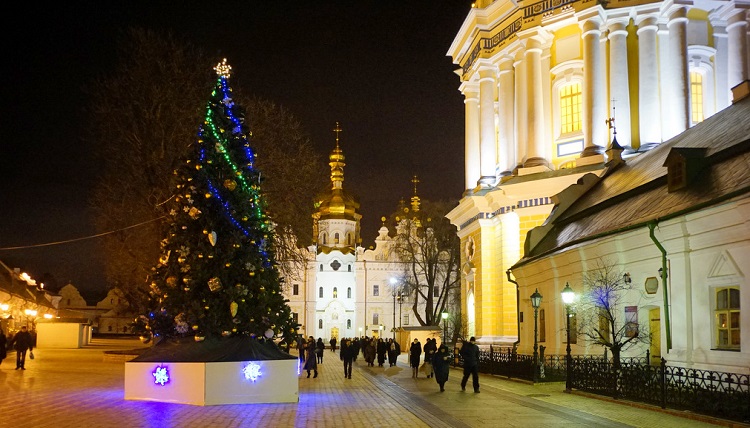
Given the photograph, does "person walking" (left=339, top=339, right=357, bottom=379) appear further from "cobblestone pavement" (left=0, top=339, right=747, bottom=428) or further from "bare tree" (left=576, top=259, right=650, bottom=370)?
"bare tree" (left=576, top=259, right=650, bottom=370)

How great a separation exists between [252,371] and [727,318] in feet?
30.1

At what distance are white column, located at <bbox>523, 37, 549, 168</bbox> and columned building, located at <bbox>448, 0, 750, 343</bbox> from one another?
5 centimetres

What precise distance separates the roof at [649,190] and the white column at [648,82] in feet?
15.9

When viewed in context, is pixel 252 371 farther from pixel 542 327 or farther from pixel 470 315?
pixel 470 315

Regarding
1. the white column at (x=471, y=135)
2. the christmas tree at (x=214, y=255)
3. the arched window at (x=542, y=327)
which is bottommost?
the arched window at (x=542, y=327)

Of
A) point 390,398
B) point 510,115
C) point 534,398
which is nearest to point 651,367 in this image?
point 534,398

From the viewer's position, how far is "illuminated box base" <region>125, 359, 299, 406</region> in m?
16.7

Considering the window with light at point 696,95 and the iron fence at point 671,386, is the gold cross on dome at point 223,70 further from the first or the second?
the window with light at point 696,95

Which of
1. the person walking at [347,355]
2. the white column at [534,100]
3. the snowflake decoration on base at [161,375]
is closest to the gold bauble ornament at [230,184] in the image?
the snowflake decoration on base at [161,375]

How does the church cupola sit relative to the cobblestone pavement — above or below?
above

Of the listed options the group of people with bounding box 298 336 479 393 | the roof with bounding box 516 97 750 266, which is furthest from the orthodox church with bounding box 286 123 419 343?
the roof with bounding box 516 97 750 266

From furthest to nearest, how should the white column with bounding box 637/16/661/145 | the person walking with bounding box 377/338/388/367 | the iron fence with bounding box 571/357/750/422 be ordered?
1. the person walking with bounding box 377/338/388/367
2. the white column with bounding box 637/16/661/145
3. the iron fence with bounding box 571/357/750/422

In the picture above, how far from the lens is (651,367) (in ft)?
57.8

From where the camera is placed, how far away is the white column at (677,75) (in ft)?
113
